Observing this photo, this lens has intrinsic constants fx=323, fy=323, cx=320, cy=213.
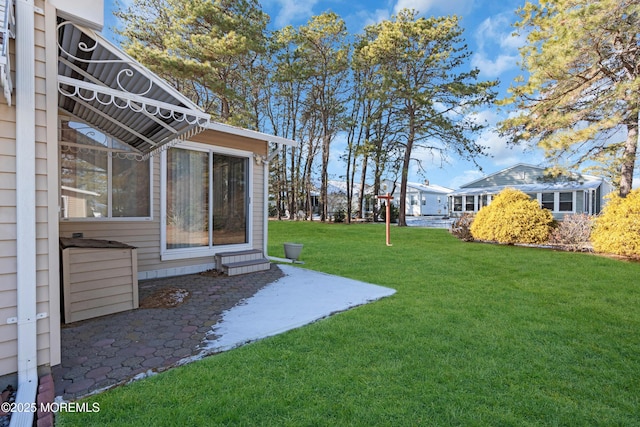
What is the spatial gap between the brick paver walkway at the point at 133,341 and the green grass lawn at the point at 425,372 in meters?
0.27

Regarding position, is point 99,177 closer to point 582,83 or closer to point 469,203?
point 582,83

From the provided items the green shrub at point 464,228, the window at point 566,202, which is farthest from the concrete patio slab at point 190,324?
the window at point 566,202

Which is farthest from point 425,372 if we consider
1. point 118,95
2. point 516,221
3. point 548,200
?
point 548,200

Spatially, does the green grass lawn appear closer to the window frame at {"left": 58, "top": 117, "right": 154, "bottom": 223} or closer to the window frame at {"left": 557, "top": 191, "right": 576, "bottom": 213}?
the window frame at {"left": 58, "top": 117, "right": 154, "bottom": 223}

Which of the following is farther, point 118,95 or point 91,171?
point 91,171

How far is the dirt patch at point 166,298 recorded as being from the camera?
13.2 ft

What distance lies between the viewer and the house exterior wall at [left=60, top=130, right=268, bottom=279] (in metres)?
4.77

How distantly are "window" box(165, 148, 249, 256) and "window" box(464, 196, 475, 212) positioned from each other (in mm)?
22611

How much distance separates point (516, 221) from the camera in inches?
394

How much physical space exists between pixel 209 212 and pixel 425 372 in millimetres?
4675

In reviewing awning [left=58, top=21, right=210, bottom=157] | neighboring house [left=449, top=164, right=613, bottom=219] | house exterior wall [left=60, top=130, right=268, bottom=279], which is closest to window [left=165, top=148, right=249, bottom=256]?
house exterior wall [left=60, top=130, right=268, bottom=279]

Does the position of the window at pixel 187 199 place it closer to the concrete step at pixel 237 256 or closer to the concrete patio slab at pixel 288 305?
the concrete step at pixel 237 256

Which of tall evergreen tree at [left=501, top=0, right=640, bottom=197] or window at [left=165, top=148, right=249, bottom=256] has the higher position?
tall evergreen tree at [left=501, top=0, right=640, bottom=197]

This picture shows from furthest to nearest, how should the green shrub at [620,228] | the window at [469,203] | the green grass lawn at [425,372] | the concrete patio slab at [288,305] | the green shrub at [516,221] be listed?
the window at [469,203] < the green shrub at [516,221] < the green shrub at [620,228] < the concrete patio slab at [288,305] < the green grass lawn at [425,372]
